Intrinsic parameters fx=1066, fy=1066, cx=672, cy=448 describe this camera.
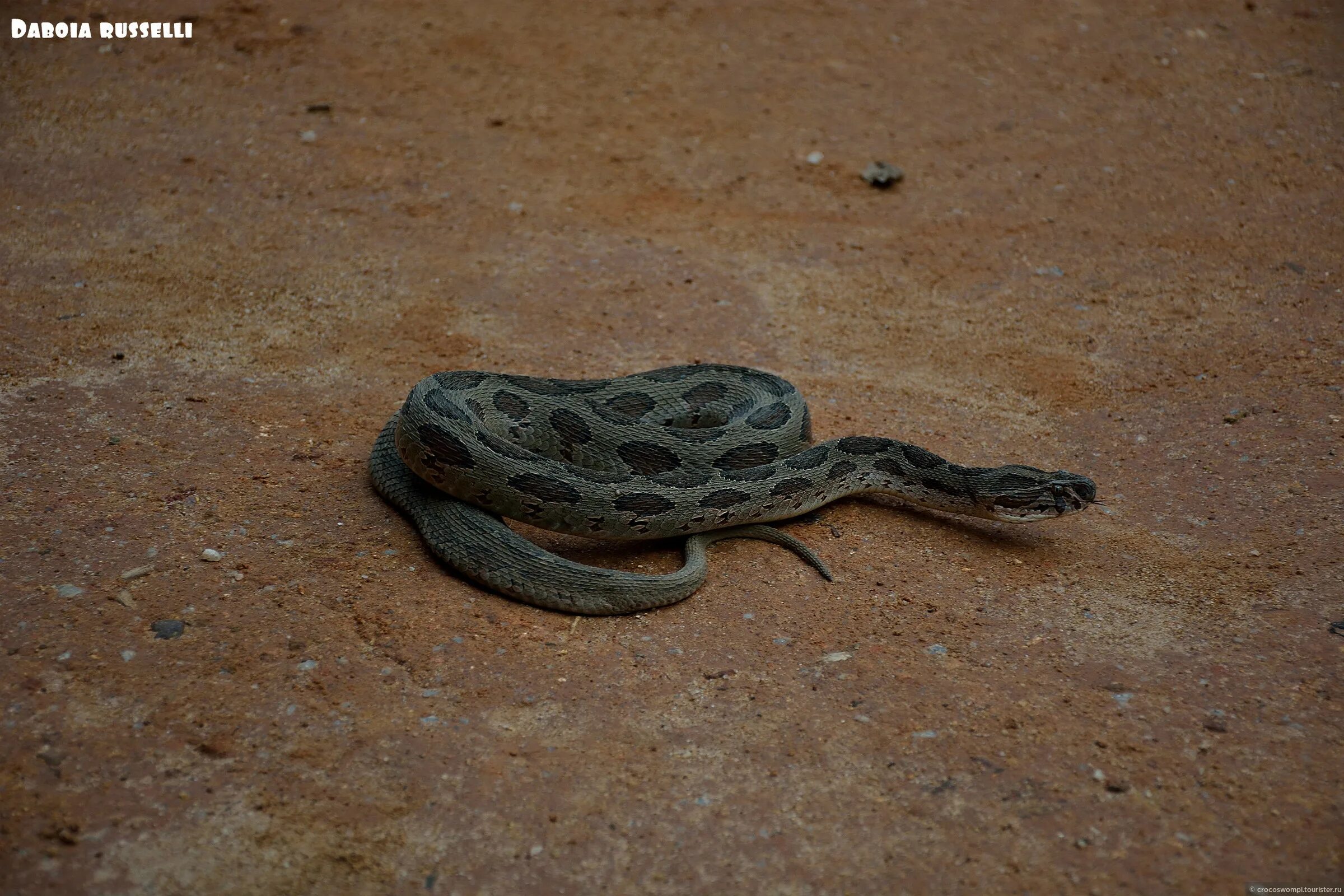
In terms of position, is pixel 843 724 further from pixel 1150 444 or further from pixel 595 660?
pixel 1150 444

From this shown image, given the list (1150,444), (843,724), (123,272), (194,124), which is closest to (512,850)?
(843,724)

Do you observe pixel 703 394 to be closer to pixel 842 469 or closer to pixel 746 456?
pixel 746 456

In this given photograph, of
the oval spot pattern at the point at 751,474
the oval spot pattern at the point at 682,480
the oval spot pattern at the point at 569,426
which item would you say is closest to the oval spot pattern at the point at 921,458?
the oval spot pattern at the point at 751,474

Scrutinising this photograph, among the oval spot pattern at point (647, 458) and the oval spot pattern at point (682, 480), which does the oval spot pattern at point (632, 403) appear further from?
the oval spot pattern at point (682, 480)

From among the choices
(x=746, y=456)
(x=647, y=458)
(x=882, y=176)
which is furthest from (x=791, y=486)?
(x=882, y=176)

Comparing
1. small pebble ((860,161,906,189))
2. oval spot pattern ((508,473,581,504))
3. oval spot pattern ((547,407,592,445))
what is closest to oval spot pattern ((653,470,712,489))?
oval spot pattern ((508,473,581,504))

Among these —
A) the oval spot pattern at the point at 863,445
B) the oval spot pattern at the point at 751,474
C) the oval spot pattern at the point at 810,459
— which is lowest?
the oval spot pattern at the point at 751,474
